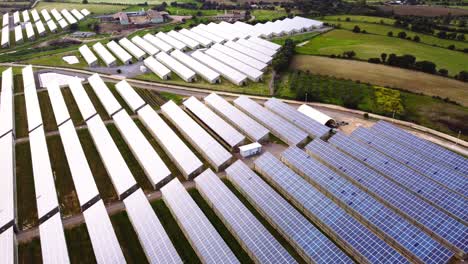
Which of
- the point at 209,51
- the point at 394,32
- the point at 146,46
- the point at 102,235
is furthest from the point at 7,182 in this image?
the point at 394,32

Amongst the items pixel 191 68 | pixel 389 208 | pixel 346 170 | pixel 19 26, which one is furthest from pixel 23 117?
pixel 19 26

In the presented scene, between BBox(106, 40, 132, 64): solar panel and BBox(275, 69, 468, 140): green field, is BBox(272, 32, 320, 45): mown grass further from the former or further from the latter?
BBox(106, 40, 132, 64): solar panel

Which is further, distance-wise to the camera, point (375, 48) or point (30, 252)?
point (375, 48)

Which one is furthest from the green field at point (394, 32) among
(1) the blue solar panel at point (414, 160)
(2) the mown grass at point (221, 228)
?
(2) the mown grass at point (221, 228)

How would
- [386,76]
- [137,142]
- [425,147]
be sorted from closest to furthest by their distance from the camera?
[425,147] < [137,142] < [386,76]

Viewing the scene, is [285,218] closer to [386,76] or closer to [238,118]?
[238,118]

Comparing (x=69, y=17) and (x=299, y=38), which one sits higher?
(x=69, y=17)

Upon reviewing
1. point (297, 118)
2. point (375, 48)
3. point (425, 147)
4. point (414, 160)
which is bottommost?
point (414, 160)
